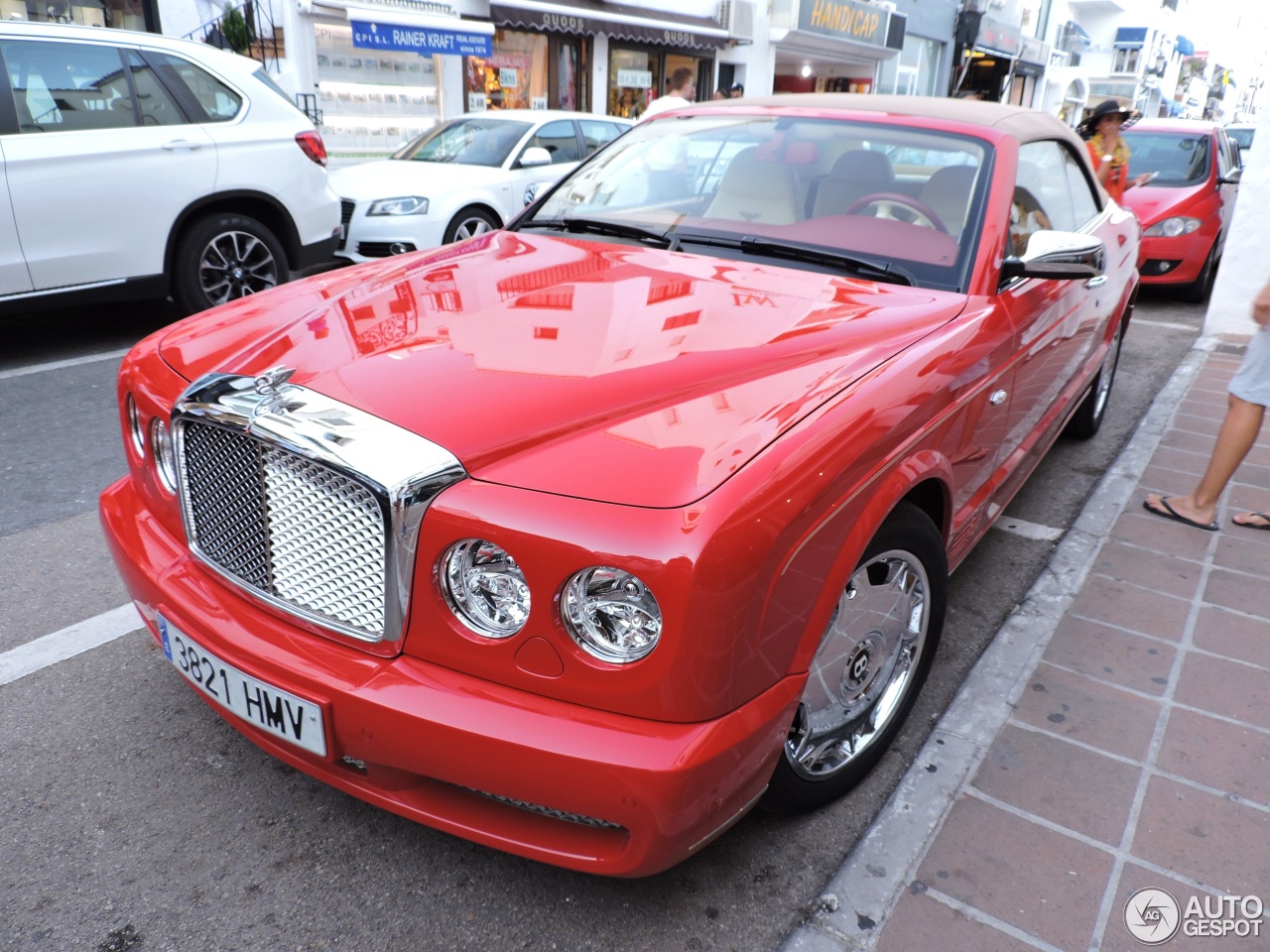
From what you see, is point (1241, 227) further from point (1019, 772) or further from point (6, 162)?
point (6, 162)

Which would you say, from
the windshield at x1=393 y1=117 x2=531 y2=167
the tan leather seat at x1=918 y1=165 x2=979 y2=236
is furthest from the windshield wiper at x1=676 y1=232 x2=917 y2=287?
the windshield at x1=393 y1=117 x2=531 y2=167

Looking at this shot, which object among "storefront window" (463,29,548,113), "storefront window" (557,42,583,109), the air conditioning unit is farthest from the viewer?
the air conditioning unit

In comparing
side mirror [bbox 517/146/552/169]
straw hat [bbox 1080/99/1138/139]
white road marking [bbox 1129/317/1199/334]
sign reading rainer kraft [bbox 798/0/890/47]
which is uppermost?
sign reading rainer kraft [bbox 798/0/890/47]

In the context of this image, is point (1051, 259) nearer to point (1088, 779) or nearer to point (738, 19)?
point (1088, 779)

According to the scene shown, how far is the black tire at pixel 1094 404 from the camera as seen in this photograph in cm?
462

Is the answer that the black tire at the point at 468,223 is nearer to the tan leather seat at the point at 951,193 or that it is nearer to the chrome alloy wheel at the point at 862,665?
the tan leather seat at the point at 951,193

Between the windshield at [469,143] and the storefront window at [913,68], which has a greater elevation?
the storefront window at [913,68]

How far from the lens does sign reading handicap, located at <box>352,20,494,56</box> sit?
39.3ft

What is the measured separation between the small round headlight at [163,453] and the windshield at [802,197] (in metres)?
1.45

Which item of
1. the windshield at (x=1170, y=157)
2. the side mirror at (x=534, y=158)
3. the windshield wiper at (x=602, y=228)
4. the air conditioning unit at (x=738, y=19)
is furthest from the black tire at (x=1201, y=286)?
the air conditioning unit at (x=738, y=19)

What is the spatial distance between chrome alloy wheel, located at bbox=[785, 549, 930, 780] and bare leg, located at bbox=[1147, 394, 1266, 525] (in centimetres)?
207

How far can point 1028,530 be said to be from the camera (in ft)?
12.4

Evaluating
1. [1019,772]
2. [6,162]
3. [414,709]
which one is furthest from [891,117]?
[6,162]

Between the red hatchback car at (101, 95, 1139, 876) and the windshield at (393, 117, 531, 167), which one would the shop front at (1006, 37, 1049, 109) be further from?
the red hatchback car at (101, 95, 1139, 876)
